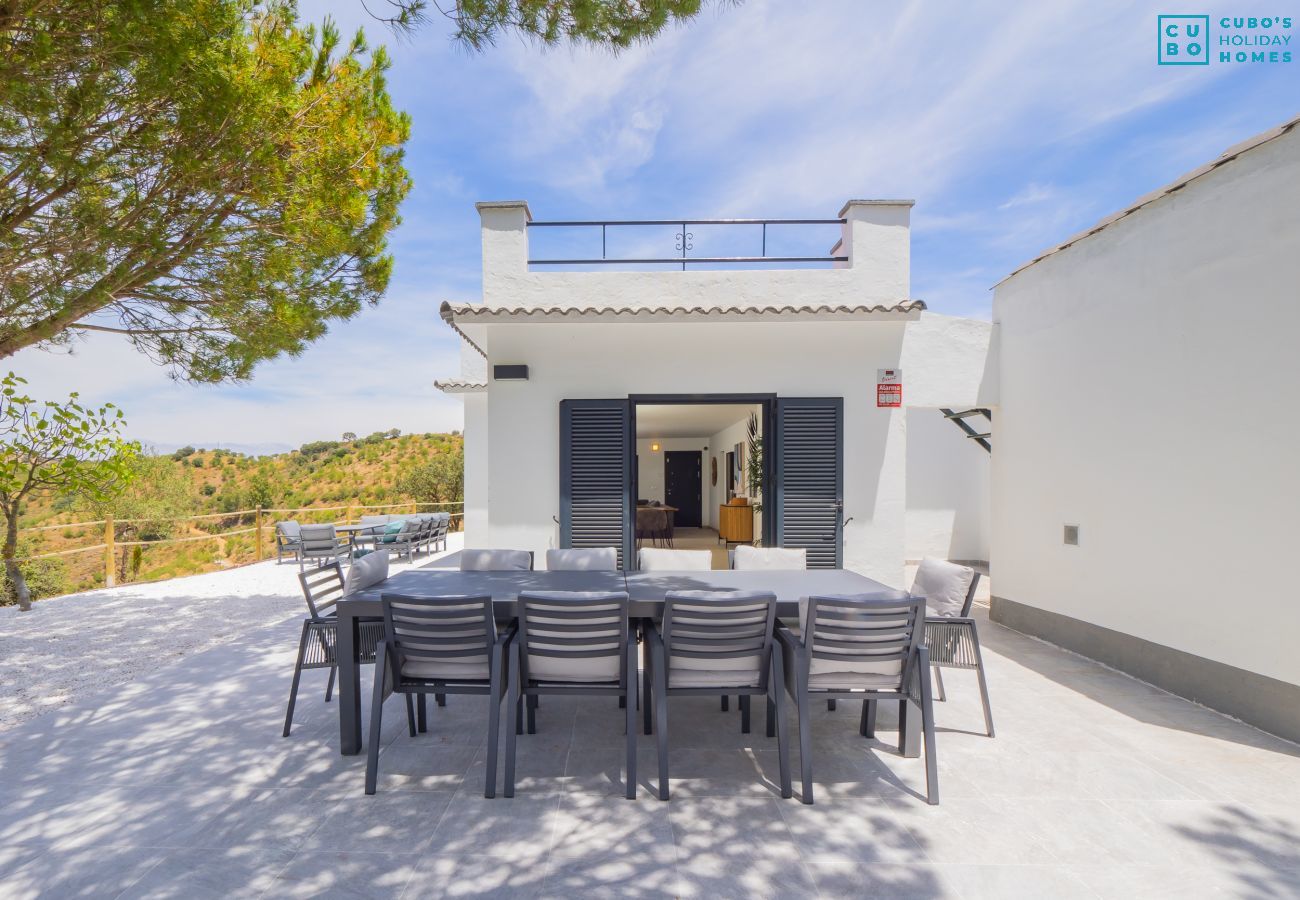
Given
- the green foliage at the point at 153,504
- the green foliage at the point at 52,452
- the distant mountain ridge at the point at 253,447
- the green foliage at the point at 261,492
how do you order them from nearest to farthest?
the green foliage at the point at 52,452, the green foliage at the point at 153,504, the green foliage at the point at 261,492, the distant mountain ridge at the point at 253,447

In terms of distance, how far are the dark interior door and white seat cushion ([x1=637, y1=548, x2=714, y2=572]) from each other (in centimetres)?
1290

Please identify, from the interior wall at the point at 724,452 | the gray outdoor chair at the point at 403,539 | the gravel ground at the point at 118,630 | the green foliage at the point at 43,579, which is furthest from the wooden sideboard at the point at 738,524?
the green foliage at the point at 43,579

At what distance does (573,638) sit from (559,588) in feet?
2.34

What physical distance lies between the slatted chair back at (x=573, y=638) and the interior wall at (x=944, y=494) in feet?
27.4

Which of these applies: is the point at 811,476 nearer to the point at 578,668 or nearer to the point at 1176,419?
the point at 1176,419

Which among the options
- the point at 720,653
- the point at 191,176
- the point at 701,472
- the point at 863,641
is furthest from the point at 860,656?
the point at 701,472

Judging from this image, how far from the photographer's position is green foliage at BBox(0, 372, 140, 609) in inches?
253

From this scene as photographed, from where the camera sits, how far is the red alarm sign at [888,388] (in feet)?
19.0

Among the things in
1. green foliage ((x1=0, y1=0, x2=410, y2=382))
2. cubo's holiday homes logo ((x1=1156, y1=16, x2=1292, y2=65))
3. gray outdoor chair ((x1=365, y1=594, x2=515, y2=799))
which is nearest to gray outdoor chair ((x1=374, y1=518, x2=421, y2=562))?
green foliage ((x1=0, y1=0, x2=410, y2=382))

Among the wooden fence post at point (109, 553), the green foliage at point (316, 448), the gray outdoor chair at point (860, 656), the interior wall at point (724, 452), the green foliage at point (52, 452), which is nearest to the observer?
the gray outdoor chair at point (860, 656)

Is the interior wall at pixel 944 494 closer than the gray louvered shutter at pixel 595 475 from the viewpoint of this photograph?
No

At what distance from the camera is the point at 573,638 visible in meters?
2.94

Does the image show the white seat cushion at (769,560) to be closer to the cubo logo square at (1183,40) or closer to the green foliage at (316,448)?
the cubo logo square at (1183,40)

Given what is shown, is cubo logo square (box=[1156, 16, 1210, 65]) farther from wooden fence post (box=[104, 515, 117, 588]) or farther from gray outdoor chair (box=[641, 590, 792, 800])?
wooden fence post (box=[104, 515, 117, 588])
